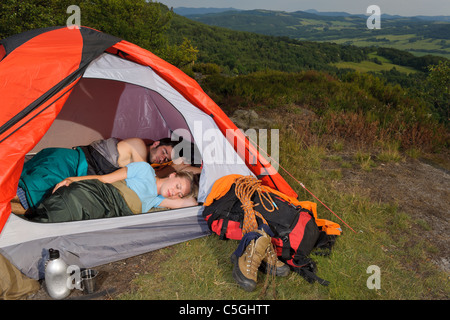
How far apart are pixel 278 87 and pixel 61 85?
636 centimetres

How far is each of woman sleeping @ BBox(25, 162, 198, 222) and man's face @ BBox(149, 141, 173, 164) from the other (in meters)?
0.73

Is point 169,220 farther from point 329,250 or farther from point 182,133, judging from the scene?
point 182,133

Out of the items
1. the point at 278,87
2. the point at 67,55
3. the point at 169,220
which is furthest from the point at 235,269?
the point at 278,87

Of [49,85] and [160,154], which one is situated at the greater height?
[49,85]

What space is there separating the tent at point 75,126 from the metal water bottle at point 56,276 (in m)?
0.25

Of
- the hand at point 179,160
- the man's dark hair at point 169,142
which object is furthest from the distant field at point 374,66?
the hand at point 179,160

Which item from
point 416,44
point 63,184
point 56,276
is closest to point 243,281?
point 56,276

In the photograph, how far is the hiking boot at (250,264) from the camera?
270cm

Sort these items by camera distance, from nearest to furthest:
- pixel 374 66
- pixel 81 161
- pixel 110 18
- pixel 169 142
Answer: pixel 81 161, pixel 169 142, pixel 110 18, pixel 374 66

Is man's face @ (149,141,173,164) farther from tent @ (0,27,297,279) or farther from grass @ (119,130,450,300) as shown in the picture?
grass @ (119,130,450,300)

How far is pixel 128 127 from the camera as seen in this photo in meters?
5.04

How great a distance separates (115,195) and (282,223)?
5.04 feet

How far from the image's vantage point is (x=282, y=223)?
10.0ft

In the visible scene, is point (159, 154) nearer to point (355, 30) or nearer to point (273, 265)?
point (273, 265)
